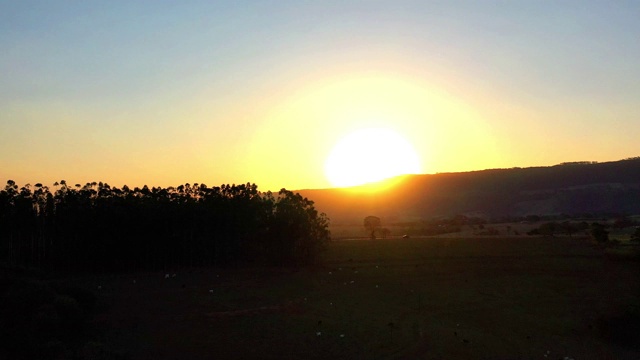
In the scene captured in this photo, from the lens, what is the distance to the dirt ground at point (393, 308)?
91.2 feet

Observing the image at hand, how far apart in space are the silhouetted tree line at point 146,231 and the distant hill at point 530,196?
115059 millimetres

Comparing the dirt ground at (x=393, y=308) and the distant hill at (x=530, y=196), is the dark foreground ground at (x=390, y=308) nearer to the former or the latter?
the dirt ground at (x=393, y=308)

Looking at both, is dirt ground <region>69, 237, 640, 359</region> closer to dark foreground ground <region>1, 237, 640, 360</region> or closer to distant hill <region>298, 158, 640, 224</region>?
dark foreground ground <region>1, 237, 640, 360</region>

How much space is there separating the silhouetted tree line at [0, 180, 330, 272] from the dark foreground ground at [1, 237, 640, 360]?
14.6 ft

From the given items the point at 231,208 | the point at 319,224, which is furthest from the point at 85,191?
the point at 319,224

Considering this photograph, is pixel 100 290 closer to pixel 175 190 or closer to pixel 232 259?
pixel 232 259

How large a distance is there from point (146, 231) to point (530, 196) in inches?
5498

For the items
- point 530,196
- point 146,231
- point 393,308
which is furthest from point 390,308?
point 530,196

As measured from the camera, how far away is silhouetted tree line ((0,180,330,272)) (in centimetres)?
4775

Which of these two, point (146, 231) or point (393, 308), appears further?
point (146, 231)

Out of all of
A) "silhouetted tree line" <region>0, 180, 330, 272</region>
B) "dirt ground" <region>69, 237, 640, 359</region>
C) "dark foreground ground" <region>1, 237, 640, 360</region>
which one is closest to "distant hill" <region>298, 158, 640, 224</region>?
"dark foreground ground" <region>1, 237, 640, 360</region>

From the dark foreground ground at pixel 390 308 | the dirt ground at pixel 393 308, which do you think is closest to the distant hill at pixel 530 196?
the dark foreground ground at pixel 390 308

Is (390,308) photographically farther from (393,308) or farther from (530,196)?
(530,196)

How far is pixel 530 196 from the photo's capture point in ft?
551
